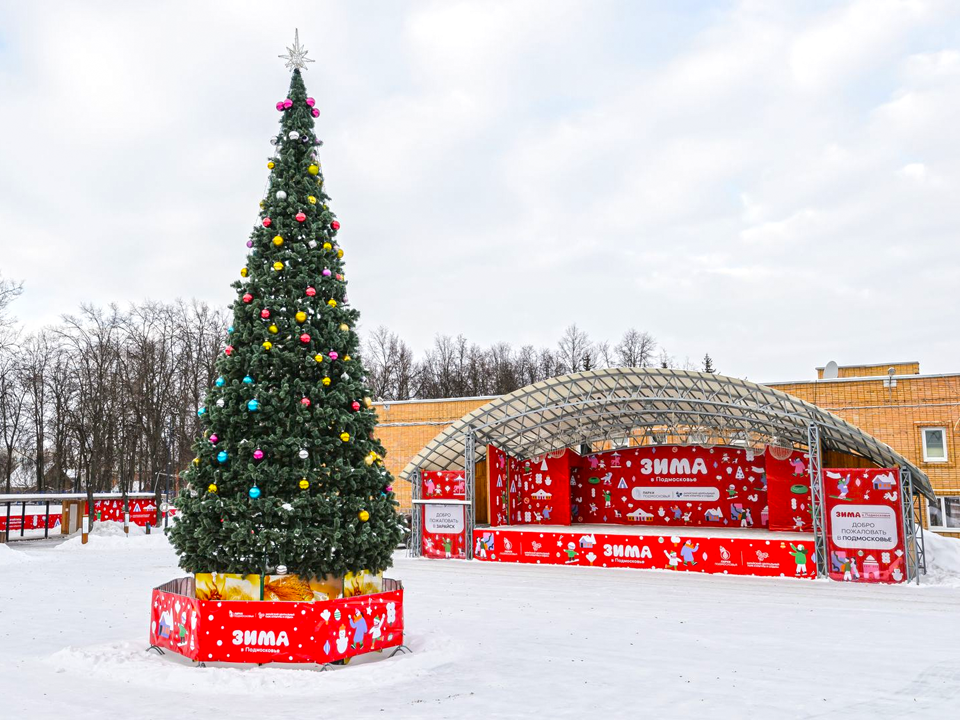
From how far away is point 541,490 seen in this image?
85.8ft

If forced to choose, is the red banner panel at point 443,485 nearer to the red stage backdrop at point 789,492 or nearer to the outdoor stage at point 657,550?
the outdoor stage at point 657,550

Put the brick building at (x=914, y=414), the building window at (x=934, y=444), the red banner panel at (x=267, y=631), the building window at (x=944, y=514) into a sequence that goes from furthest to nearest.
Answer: the building window at (x=934, y=444) → the brick building at (x=914, y=414) → the building window at (x=944, y=514) → the red banner panel at (x=267, y=631)

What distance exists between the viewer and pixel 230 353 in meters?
9.20

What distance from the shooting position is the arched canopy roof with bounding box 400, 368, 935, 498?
19.0m

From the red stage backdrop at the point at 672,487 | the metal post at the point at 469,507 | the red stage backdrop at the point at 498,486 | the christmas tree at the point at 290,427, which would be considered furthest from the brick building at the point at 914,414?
the christmas tree at the point at 290,427

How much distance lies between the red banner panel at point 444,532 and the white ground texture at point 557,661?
6408 millimetres

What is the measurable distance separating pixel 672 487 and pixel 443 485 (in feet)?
26.1

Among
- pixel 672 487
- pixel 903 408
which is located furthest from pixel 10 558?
pixel 903 408

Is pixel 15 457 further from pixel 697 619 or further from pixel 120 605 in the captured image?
pixel 697 619

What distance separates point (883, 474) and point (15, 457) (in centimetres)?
4519

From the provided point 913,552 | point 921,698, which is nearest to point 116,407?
point 913,552

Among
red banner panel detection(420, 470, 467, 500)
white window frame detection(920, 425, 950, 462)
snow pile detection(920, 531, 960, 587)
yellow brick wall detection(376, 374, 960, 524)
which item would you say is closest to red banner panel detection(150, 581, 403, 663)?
red banner panel detection(420, 470, 467, 500)

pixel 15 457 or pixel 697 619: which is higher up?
pixel 15 457

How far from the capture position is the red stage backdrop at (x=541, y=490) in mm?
25797
